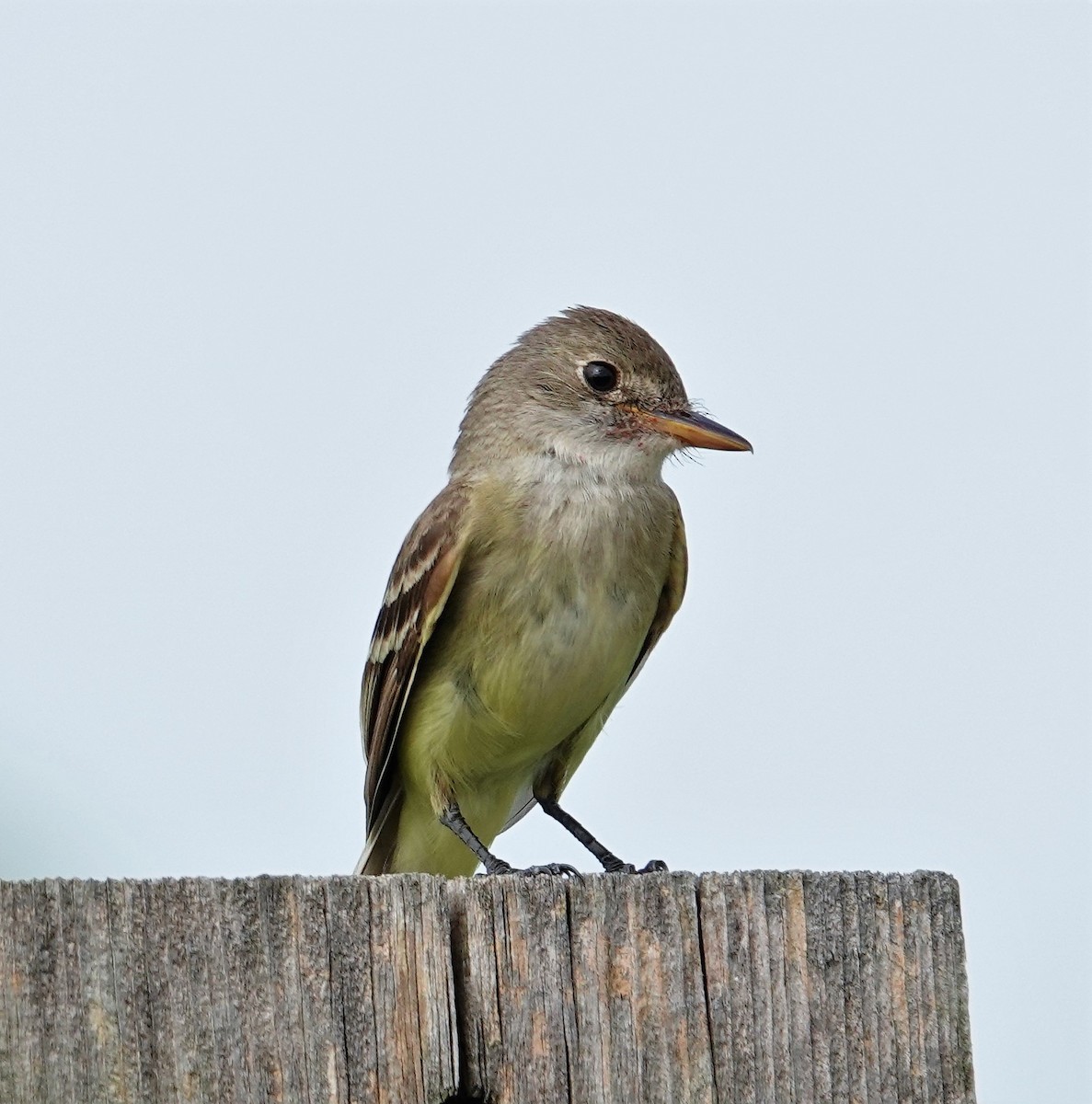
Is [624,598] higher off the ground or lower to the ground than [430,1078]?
higher

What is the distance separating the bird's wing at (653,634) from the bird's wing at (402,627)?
2.09ft

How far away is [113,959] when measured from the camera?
2932 millimetres

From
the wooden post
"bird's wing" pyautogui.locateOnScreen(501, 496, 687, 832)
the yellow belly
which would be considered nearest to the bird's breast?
the yellow belly

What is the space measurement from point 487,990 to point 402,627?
3268 millimetres

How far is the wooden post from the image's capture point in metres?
2.92

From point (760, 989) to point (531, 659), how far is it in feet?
9.81

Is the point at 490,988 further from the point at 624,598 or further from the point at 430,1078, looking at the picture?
the point at 624,598

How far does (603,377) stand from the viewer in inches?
267

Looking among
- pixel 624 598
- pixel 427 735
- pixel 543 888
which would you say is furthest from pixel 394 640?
pixel 543 888

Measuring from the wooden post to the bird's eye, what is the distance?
148 inches

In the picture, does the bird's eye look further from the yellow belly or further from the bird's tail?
the bird's tail

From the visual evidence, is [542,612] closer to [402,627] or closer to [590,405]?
[402,627]

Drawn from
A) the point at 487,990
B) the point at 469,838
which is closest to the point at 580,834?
the point at 469,838

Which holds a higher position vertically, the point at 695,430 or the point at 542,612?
the point at 695,430
